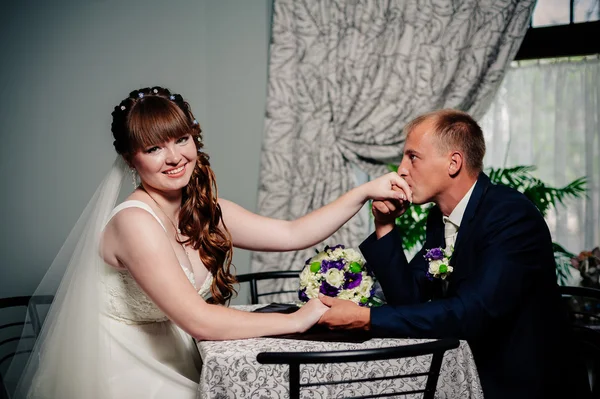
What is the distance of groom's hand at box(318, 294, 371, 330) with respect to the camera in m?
2.07

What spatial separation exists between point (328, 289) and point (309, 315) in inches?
6.0

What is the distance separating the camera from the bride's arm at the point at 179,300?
2.01 meters

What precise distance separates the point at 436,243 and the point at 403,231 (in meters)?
1.35

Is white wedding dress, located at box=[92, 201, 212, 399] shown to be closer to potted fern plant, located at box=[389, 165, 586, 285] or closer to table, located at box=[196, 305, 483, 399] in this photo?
table, located at box=[196, 305, 483, 399]

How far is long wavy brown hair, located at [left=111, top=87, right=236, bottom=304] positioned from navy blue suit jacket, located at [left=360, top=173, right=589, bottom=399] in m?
0.77

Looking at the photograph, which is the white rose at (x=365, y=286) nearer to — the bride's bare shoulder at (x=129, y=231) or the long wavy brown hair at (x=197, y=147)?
the long wavy brown hair at (x=197, y=147)

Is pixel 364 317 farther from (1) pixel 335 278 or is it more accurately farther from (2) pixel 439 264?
(2) pixel 439 264

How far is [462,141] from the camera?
2.45 meters

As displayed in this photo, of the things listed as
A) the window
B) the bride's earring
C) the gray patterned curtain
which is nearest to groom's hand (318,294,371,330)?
→ the bride's earring

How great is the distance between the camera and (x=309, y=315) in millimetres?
2086

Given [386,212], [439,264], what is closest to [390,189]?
[386,212]

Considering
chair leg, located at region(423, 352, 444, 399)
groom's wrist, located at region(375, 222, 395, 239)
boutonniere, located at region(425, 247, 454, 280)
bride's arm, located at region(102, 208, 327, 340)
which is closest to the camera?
chair leg, located at region(423, 352, 444, 399)

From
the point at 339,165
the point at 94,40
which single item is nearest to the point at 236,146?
the point at 339,165

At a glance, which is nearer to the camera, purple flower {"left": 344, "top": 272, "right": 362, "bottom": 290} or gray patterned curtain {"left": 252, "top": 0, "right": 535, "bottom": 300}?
purple flower {"left": 344, "top": 272, "right": 362, "bottom": 290}
